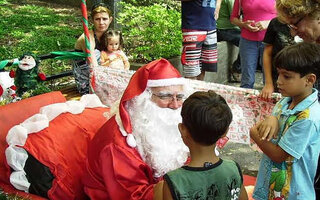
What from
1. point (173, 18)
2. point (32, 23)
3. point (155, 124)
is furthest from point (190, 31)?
point (32, 23)

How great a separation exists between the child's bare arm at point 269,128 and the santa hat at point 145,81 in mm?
815

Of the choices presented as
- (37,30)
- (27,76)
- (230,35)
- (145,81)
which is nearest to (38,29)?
(37,30)

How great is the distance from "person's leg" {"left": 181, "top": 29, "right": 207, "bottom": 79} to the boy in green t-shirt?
3205 millimetres

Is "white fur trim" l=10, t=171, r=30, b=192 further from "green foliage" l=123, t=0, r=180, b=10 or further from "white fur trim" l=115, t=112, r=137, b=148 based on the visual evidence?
"green foliage" l=123, t=0, r=180, b=10

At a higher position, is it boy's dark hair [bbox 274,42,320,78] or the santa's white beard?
boy's dark hair [bbox 274,42,320,78]

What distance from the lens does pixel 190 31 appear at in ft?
16.3

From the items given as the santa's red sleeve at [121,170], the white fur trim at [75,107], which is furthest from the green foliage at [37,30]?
the santa's red sleeve at [121,170]

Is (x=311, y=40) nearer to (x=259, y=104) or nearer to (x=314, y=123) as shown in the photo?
(x=314, y=123)

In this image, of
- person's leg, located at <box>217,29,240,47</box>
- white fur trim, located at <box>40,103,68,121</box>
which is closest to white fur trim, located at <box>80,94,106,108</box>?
white fur trim, located at <box>40,103,68,121</box>

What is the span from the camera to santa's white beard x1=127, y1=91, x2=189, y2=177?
9.02 feet

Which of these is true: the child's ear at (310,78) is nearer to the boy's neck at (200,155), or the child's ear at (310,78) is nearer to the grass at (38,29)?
the boy's neck at (200,155)

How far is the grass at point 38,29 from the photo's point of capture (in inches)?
300

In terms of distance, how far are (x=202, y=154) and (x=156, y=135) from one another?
3.21 ft

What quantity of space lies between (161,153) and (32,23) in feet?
26.3
